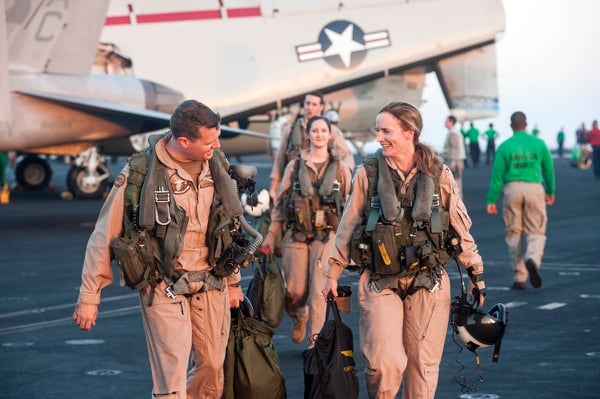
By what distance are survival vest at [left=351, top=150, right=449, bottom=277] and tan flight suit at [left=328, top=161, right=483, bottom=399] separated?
8cm

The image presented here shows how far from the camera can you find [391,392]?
6645mm

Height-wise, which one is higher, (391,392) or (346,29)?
(346,29)

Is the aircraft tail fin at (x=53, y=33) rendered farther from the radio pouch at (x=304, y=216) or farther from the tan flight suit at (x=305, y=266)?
the radio pouch at (x=304, y=216)

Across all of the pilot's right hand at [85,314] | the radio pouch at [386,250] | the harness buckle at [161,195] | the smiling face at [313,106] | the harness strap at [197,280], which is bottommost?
the pilot's right hand at [85,314]

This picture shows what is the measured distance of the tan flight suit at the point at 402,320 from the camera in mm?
6625

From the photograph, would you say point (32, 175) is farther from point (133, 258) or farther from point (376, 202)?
point (133, 258)

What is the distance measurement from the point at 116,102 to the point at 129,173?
1778 cm

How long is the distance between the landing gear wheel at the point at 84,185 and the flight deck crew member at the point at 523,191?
55.8 ft

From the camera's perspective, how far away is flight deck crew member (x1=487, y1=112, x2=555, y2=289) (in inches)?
532

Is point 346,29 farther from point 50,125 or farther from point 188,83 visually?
point 50,125

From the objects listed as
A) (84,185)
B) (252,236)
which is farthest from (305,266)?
(84,185)

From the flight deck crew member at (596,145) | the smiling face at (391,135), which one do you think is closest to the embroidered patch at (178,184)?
the smiling face at (391,135)

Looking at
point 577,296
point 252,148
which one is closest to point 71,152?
point 252,148

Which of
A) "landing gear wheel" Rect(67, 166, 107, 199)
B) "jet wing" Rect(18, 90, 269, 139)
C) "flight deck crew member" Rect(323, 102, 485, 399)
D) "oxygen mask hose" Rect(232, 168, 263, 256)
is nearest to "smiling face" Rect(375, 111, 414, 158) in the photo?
"flight deck crew member" Rect(323, 102, 485, 399)
